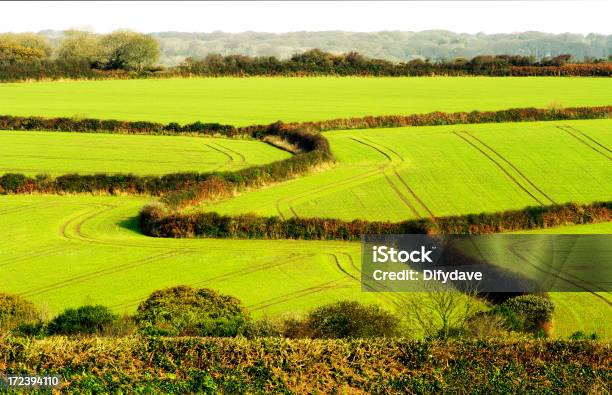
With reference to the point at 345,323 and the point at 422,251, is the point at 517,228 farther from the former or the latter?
the point at 345,323

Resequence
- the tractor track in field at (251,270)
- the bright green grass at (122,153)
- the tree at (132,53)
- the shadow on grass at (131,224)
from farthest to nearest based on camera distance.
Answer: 1. the tree at (132,53)
2. the bright green grass at (122,153)
3. the shadow on grass at (131,224)
4. the tractor track in field at (251,270)

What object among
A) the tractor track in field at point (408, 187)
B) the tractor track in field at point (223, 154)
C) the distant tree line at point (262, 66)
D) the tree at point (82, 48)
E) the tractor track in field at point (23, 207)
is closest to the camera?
the tractor track in field at point (408, 187)

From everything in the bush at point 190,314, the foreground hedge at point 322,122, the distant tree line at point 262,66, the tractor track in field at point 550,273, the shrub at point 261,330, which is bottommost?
the tractor track in field at point 550,273

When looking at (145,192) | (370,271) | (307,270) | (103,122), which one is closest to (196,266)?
(307,270)

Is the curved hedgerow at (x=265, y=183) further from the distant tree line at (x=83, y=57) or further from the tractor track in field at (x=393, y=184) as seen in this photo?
the distant tree line at (x=83, y=57)

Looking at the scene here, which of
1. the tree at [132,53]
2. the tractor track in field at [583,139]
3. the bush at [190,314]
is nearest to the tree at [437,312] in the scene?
the bush at [190,314]

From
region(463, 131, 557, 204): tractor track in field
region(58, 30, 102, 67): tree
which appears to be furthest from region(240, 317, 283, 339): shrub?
region(58, 30, 102, 67): tree
